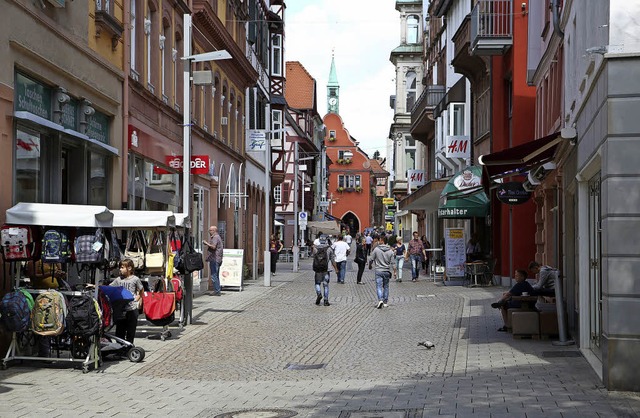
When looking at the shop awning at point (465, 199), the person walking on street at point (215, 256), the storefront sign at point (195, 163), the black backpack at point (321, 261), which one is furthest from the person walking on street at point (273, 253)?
the storefront sign at point (195, 163)

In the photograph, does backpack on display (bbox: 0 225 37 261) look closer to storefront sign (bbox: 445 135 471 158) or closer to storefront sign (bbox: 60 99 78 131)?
storefront sign (bbox: 60 99 78 131)

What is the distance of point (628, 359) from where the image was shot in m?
11.1

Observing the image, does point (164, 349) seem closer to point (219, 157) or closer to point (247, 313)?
point (247, 313)

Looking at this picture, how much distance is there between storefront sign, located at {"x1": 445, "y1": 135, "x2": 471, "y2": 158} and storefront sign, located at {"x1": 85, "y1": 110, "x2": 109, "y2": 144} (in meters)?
21.3

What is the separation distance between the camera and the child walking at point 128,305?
15.3 meters

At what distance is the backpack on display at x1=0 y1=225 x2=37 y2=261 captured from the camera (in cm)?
1366

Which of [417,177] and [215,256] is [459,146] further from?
[417,177]

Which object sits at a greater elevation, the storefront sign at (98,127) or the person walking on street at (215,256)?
the storefront sign at (98,127)

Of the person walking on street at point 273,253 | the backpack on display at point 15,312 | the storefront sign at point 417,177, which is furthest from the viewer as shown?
the storefront sign at point 417,177

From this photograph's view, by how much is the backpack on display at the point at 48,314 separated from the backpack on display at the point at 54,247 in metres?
0.64

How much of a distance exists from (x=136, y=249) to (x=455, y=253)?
59.2 feet

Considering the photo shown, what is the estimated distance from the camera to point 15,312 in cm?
1317

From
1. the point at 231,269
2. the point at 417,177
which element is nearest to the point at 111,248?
the point at 231,269

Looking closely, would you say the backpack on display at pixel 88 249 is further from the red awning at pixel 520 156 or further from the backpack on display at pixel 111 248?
the red awning at pixel 520 156
